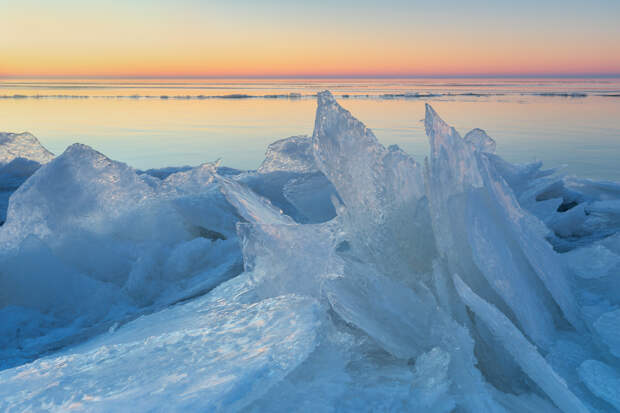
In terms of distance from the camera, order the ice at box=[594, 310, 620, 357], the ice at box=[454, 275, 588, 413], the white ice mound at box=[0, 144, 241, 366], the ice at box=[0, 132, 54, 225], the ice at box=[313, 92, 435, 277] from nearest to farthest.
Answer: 1. the ice at box=[454, 275, 588, 413]
2. the ice at box=[594, 310, 620, 357]
3. the ice at box=[313, 92, 435, 277]
4. the white ice mound at box=[0, 144, 241, 366]
5. the ice at box=[0, 132, 54, 225]

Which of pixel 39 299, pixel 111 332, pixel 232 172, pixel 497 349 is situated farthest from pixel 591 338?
pixel 232 172

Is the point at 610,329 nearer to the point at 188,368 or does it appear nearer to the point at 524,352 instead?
the point at 524,352

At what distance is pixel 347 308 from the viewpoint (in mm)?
990

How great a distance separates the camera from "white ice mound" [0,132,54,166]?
3.37 metres

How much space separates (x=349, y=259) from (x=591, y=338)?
2.06 feet

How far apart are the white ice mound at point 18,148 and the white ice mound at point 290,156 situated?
2.01 m

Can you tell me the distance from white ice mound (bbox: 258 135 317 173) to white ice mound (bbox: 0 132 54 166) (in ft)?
6.59

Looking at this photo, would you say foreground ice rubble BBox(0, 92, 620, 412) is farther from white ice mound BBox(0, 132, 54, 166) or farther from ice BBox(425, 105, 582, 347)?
white ice mound BBox(0, 132, 54, 166)

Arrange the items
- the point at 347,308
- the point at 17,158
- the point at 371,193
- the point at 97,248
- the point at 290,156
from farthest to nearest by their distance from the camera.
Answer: the point at 17,158
the point at 290,156
the point at 97,248
the point at 371,193
the point at 347,308

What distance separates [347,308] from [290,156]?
1643 millimetres

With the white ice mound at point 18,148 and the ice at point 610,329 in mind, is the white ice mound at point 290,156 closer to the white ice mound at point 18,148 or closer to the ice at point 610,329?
the ice at point 610,329

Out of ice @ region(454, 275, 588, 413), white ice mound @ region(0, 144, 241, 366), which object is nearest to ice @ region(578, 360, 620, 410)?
ice @ region(454, 275, 588, 413)

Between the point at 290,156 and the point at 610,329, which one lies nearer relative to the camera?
the point at 610,329

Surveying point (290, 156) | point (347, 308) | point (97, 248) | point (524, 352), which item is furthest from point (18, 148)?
point (524, 352)
